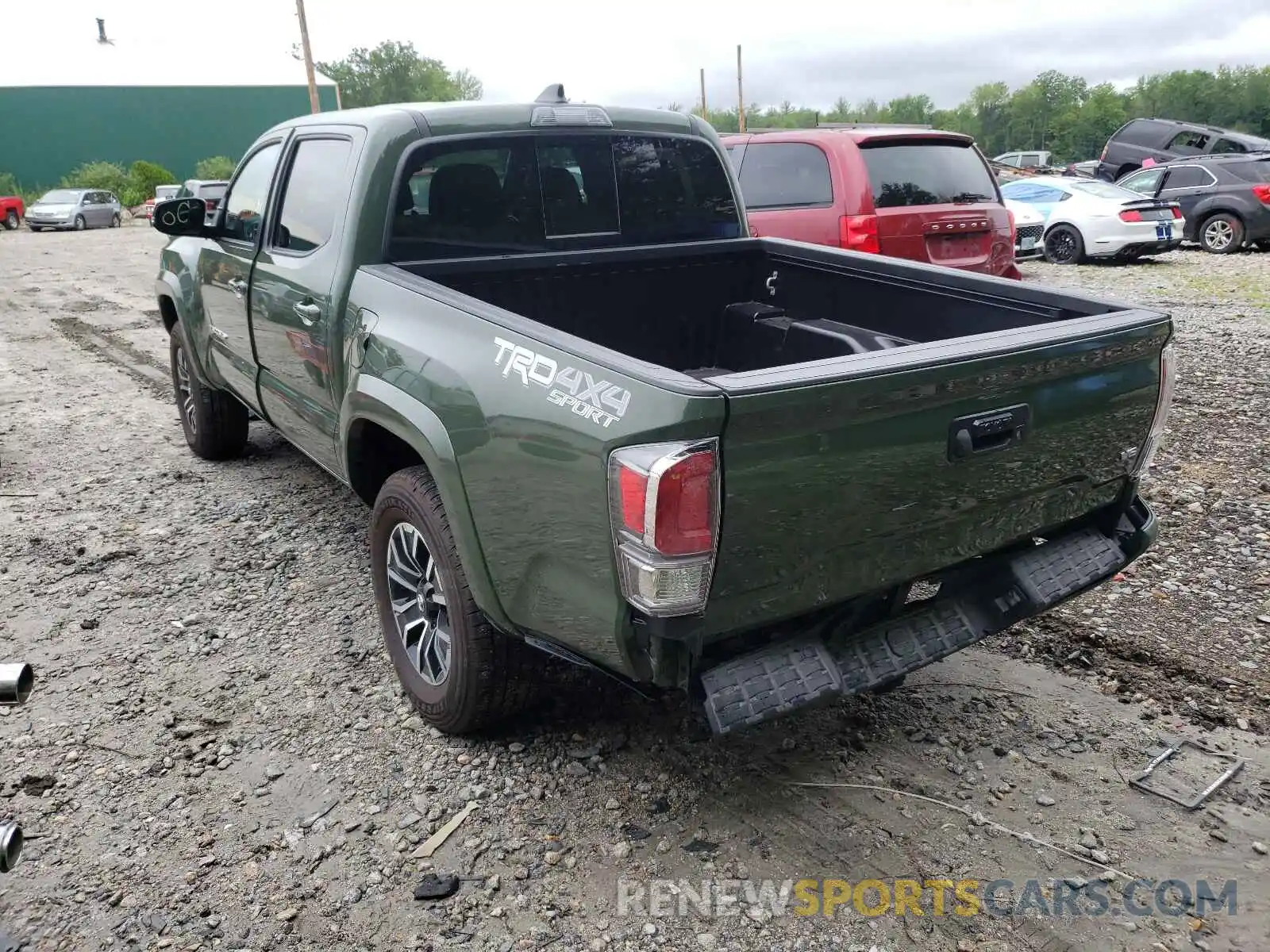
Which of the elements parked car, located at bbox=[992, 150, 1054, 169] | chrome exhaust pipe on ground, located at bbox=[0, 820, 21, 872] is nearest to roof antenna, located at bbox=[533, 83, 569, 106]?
chrome exhaust pipe on ground, located at bbox=[0, 820, 21, 872]

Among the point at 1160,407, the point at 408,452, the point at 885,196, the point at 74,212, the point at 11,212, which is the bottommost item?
the point at 408,452

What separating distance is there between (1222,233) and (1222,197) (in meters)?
0.56

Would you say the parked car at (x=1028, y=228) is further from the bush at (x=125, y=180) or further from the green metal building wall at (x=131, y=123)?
the green metal building wall at (x=131, y=123)

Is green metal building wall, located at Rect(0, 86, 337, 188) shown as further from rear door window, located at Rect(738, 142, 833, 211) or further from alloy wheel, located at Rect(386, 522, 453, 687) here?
alloy wheel, located at Rect(386, 522, 453, 687)

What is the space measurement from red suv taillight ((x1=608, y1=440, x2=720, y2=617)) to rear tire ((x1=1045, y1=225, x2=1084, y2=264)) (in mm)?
13764

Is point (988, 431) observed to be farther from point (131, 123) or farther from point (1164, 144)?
point (131, 123)

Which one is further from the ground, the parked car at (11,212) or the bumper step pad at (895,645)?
the parked car at (11,212)

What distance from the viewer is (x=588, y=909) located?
2615mm

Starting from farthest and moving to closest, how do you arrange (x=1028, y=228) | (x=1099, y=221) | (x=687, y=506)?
(x=1028, y=228) < (x=1099, y=221) < (x=687, y=506)

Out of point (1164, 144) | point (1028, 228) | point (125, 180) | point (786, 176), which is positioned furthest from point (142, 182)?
point (786, 176)

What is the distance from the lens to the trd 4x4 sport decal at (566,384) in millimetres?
2402

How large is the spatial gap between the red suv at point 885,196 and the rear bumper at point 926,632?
4445 millimetres

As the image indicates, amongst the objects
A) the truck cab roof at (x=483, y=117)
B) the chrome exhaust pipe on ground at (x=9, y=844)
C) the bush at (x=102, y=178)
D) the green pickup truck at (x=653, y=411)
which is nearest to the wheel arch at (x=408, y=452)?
the green pickup truck at (x=653, y=411)

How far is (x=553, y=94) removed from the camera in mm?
4262
